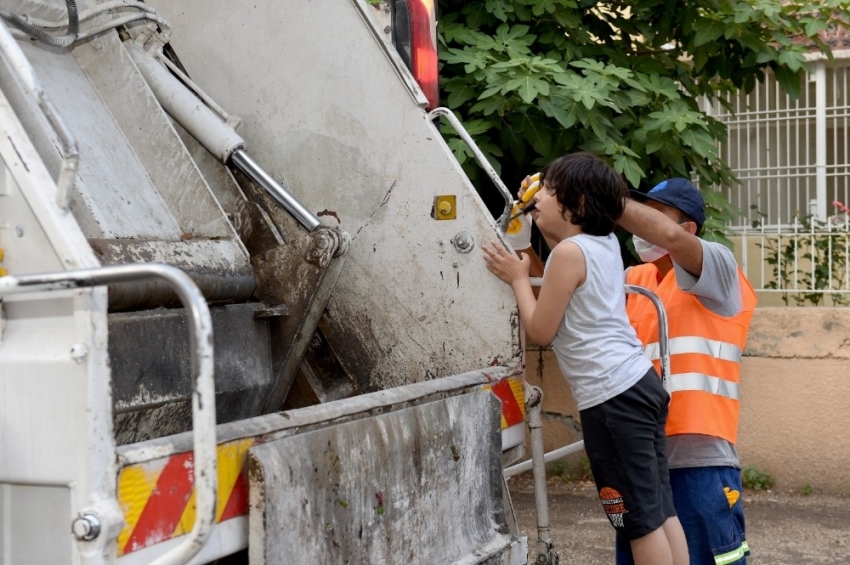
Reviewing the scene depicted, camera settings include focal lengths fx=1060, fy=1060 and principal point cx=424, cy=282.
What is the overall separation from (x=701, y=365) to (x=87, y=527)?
71.4 inches

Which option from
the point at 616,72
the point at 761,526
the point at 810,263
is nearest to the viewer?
the point at 616,72

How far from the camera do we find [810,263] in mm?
5828

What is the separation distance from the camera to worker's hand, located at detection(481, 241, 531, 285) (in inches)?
103

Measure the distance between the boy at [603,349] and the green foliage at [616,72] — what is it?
1601 millimetres

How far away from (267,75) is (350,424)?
121 cm

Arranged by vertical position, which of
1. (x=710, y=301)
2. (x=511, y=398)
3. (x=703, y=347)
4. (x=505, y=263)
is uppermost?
(x=505, y=263)

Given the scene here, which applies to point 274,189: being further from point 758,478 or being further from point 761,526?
point 758,478

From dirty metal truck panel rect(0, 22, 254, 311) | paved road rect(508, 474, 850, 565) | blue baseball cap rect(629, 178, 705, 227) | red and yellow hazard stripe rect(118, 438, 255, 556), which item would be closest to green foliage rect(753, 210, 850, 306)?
paved road rect(508, 474, 850, 565)

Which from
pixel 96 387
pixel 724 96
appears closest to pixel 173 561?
pixel 96 387

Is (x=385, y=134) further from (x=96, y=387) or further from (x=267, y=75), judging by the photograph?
(x=96, y=387)

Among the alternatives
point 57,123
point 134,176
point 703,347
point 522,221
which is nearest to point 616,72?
point 522,221

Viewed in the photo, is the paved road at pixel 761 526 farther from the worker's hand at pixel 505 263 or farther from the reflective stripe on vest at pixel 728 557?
the worker's hand at pixel 505 263

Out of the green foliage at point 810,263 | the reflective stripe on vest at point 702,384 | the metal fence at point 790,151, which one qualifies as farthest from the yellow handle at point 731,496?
the metal fence at point 790,151

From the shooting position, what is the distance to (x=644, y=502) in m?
2.54
